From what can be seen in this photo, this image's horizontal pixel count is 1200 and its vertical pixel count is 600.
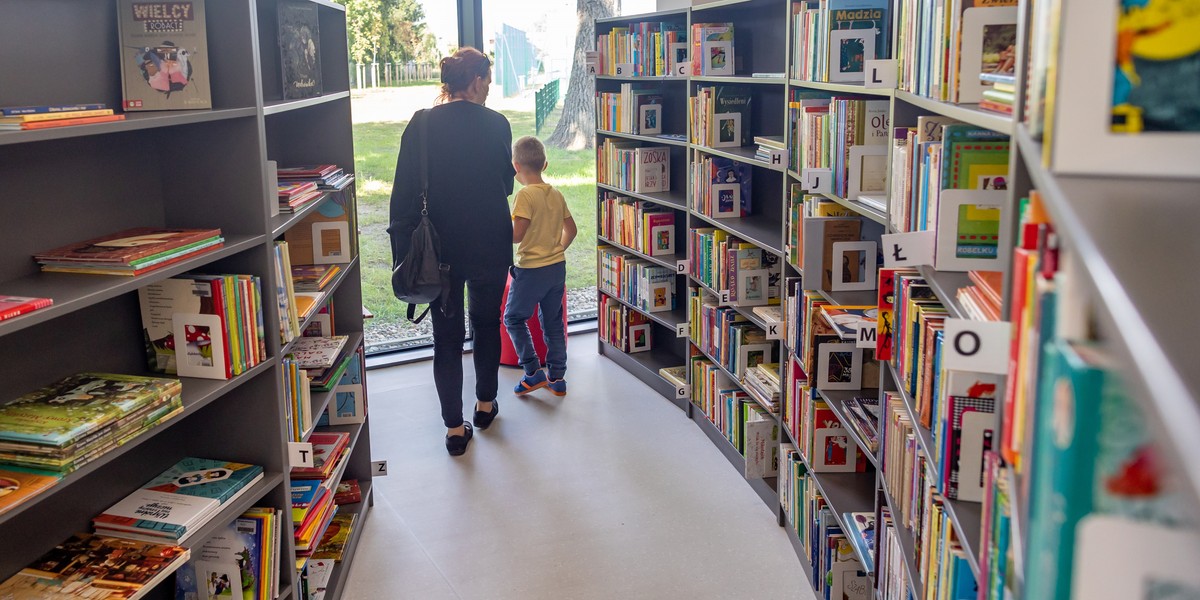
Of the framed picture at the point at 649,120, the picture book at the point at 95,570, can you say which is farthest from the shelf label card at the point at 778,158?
the picture book at the point at 95,570

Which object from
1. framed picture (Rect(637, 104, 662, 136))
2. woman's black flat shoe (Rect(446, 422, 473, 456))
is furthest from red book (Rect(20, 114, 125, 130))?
framed picture (Rect(637, 104, 662, 136))

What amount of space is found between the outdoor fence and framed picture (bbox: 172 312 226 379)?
3.53 meters

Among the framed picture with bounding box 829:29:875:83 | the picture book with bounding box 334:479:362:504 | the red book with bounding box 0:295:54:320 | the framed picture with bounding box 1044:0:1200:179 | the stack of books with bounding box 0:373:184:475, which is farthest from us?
the picture book with bounding box 334:479:362:504

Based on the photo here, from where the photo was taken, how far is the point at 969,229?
199cm

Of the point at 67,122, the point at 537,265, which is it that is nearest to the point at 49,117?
the point at 67,122

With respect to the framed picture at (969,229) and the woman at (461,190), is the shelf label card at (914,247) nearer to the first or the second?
the framed picture at (969,229)

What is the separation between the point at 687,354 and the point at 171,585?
2.92 meters

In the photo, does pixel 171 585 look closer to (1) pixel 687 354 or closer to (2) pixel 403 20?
(1) pixel 687 354

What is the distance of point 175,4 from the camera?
98.0 inches

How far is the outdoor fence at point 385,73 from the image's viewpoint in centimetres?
580

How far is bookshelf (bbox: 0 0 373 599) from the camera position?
2.12 metres

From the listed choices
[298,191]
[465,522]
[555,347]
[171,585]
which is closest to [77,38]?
[298,191]

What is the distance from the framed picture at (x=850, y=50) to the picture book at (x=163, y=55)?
1.86m

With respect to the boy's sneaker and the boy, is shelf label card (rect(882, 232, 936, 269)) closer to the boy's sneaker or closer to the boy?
the boy
